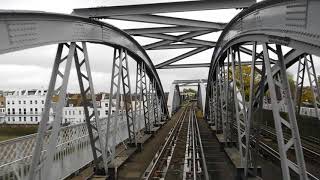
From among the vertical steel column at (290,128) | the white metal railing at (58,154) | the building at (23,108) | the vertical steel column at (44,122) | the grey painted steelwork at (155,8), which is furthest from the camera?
the building at (23,108)

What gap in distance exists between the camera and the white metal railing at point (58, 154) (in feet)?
25.4

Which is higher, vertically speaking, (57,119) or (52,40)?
(52,40)

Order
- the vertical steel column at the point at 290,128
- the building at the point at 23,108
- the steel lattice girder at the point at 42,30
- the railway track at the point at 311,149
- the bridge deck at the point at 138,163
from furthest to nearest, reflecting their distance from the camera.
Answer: the building at the point at 23,108 → the railway track at the point at 311,149 → the bridge deck at the point at 138,163 → the vertical steel column at the point at 290,128 → the steel lattice girder at the point at 42,30

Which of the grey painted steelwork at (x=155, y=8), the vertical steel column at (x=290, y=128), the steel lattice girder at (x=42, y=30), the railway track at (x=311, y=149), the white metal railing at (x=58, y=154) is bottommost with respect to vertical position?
the railway track at (x=311, y=149)

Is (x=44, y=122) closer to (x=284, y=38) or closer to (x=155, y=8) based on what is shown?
(x=284, y=38)

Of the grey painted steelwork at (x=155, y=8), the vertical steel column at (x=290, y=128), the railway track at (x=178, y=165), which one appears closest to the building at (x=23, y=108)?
the railway track at (x=178, y=165)

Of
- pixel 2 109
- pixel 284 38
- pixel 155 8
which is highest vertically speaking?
pixel 155 8

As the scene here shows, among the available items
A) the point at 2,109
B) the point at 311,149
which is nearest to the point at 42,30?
the point at 311,149

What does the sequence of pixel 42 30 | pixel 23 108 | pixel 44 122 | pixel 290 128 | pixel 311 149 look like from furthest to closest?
1. pixel 23 108
2. pixel 311 149
3. pixel 44 122
4. pixel 42 30
5. pixel 290 128

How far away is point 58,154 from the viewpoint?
10.2 meters

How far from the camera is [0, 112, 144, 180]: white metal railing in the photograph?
773 cm

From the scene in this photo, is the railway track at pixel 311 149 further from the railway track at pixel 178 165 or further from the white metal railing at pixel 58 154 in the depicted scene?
the white metal railing at pixel 58 154

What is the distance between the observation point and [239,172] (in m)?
10.7

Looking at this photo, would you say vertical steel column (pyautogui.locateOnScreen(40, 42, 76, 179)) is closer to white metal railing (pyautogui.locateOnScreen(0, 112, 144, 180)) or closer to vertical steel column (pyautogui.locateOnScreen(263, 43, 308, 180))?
white metal railing (pyautogui.locateOnScreen(0, 112, 144, 180))
